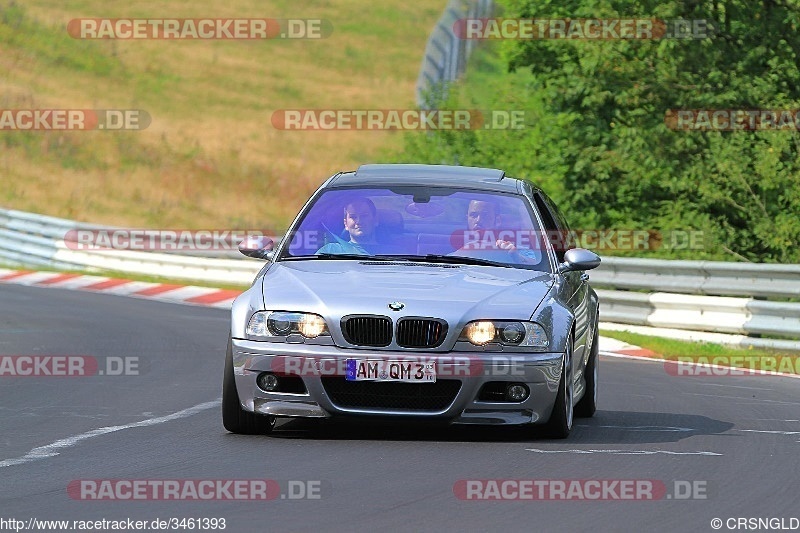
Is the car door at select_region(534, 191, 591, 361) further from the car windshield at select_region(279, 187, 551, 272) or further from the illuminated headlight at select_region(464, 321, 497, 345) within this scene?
the illuminated headlight at select_region(464, 321, 497, 345)

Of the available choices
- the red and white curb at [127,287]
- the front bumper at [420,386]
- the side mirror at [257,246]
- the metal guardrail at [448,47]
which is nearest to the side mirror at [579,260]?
the front bumper at [420,386]

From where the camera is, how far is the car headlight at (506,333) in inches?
376

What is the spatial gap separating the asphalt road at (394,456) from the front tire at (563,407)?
0.10m

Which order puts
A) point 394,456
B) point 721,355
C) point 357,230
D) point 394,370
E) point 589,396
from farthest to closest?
point 721,355 → point 589,396 → point 357,230 → point 394,370 → point 394,456

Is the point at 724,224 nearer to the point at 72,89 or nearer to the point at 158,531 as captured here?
the point at 158,531

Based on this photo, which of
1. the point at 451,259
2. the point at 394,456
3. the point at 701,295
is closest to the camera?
the point at 394,456

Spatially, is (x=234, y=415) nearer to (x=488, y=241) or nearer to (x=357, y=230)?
(x=357, y=230)

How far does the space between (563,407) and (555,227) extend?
2.06 m

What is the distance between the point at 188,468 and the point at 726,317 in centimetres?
1112

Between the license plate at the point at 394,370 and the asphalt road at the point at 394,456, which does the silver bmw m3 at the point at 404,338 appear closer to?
the license plate at the point at 394,370

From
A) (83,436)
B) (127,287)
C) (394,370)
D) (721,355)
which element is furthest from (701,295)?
(127,287)

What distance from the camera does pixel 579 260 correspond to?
424 inches

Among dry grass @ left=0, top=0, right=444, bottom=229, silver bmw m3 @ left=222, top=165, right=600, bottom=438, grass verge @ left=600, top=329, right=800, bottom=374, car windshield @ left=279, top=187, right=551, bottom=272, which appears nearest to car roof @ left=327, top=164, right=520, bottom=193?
car windshield @ left=279, top=187, right=551, bottom=272

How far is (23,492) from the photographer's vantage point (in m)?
7.67
